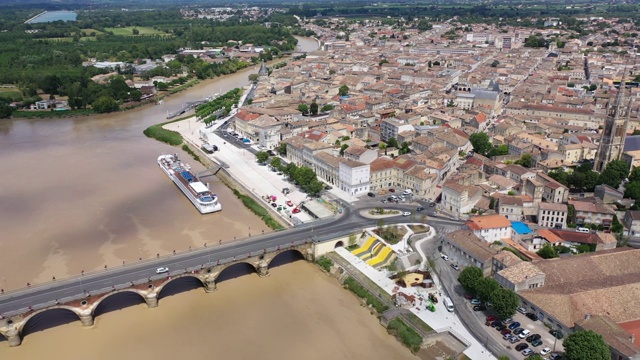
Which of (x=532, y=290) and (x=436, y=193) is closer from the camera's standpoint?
(x=532, y=290)

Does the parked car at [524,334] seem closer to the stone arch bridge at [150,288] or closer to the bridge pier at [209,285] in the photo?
the stone arch bridge at [150,288]

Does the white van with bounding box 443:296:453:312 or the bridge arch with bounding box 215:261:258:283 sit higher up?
the white van with bounding box 443:296:453:312

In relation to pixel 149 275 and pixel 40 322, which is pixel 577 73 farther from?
pixel 40 322

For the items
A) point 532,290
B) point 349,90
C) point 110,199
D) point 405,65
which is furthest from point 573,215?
point 405,65

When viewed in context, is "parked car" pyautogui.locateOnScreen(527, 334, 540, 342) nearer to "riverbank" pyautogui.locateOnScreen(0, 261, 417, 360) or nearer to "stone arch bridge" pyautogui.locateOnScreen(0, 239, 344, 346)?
"riverbank" pyautogui.locateOnScreen(0, 261, 417, 360)

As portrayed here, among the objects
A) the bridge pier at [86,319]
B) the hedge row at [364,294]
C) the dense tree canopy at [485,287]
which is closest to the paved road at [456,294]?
the dense tree canopy at [485,287]

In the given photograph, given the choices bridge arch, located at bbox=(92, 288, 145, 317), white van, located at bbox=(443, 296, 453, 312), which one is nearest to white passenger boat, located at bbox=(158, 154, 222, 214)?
bridge arch, located at bbox=(92, 288, 145, 317)
